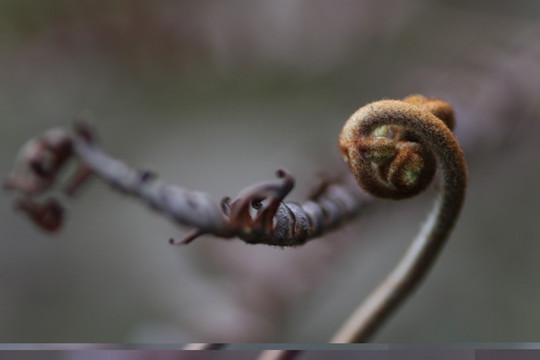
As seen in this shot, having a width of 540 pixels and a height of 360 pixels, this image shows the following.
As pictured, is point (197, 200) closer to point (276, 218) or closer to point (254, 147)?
point (276, 218)

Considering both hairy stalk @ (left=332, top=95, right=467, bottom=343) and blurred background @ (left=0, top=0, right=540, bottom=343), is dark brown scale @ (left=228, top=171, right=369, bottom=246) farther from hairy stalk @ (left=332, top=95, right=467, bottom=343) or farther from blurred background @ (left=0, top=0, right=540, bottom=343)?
blurred background @ (left=0, top=0, right=540, bottom=343)

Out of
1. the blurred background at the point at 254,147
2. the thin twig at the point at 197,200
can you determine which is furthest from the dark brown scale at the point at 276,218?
the blurred background at the point at 254,147

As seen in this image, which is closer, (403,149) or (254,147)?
(403,149)

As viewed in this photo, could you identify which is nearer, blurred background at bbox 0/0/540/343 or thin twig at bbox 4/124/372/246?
thin twig at bbox 4/124/372/246

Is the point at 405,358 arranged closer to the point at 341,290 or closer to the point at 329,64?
the point at 341,290

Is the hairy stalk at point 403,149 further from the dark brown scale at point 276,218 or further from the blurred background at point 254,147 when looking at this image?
the blurred background at point 254,147

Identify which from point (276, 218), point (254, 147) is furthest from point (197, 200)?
point (254, 147)

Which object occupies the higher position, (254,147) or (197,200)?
(197,200)

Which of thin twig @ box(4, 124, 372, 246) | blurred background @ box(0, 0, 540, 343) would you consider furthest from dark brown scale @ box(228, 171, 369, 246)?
blurred background @ box(0, 0, 540, 343)
